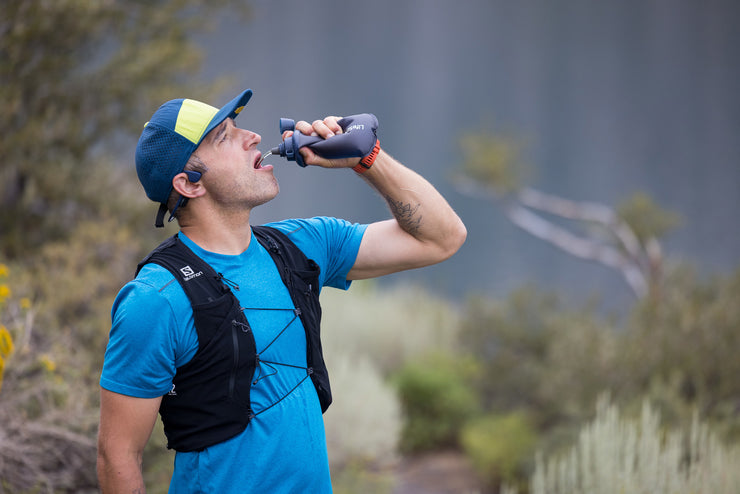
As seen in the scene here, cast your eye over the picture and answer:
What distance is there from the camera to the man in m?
1.70

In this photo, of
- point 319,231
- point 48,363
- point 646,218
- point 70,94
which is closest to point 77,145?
point 70,94

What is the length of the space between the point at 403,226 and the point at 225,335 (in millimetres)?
716

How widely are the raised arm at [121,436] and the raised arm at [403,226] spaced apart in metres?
0.83

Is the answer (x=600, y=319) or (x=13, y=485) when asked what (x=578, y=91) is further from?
(x=13, y=485)

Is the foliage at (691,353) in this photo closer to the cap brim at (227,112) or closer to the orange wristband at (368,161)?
the orange wristband at (368,161)

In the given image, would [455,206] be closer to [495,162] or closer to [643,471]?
[495,162]

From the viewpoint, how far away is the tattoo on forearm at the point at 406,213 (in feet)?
7.13

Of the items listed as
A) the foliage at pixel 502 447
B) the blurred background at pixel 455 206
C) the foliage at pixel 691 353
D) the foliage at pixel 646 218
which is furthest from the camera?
the foliage at pixel 646 218

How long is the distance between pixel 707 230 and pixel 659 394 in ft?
15.9

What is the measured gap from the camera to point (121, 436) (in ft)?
5.56

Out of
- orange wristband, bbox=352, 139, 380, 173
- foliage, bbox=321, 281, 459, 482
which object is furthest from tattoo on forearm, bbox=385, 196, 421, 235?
foliage, bbox=321, 281, 459, 482

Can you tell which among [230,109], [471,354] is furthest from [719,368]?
[230,109]

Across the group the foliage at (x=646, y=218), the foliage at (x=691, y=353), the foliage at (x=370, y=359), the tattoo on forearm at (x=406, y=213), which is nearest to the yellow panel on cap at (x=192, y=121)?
the tattoo on forearm at (x=406, y=213)

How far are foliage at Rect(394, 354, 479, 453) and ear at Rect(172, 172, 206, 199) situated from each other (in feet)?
14.2
